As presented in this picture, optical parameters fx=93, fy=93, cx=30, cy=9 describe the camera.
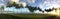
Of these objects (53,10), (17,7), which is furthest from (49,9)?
(17,7)

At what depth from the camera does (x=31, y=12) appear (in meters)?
0.84

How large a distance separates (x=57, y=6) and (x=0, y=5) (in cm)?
51

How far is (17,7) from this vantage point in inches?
33.0

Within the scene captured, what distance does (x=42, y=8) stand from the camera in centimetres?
82

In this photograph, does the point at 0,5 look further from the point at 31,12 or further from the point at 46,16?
the point at 46,16

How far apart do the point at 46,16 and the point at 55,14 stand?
81mm

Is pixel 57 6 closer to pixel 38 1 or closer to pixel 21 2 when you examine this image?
pixel 38 1

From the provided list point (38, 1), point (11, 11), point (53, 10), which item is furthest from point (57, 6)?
point (11, 11)

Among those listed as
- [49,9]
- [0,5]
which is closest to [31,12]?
[49,9]

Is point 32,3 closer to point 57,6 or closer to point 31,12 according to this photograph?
point 31,12

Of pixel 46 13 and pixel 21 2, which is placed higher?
pixel 21 2

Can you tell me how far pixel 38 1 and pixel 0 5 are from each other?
0.35m

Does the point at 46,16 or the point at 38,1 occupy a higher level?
the point at 38,1

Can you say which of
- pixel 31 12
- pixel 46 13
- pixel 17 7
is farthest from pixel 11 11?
pixel 46 13
